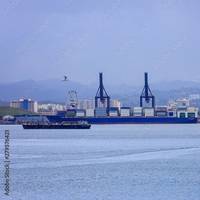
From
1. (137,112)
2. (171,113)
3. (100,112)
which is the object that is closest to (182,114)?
(171,113)

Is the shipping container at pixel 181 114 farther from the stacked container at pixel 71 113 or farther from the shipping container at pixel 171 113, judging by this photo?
the stacked container at pixel 71 113

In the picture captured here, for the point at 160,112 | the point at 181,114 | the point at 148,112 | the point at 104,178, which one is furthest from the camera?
the point at 181,114

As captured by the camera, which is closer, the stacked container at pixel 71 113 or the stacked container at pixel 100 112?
the stacked container at pixel 100 112

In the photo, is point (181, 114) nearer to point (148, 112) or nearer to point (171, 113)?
point (171, 113)

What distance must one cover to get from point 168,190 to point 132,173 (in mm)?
7255

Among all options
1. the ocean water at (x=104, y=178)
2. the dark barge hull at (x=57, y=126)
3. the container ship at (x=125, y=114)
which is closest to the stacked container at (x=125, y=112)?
the container ship at (x=125, y=114)

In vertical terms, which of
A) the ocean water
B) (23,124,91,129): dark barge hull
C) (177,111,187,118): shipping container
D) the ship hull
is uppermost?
(177,111,187,118): shipping container

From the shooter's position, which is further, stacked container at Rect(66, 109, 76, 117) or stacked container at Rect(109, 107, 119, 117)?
stacked container at Rect(109, 107, 119, 117)

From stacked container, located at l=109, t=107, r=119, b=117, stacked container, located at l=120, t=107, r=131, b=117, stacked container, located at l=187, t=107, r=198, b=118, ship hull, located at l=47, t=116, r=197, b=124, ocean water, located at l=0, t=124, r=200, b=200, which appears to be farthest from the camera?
stacked container, located at l=187, t=107, r=198, b=118

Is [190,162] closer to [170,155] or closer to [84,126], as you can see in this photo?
[170,155]

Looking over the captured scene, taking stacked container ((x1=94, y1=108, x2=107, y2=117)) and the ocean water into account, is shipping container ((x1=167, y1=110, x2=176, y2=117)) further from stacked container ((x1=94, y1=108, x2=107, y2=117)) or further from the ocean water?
the ocean water

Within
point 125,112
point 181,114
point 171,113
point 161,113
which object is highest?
point 125,112

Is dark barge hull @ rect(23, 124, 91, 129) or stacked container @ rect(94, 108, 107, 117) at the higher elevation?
stacked container @ rect(94, 108, 107, 117)

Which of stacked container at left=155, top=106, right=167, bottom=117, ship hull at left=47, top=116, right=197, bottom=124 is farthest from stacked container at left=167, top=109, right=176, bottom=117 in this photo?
ship hull at left=47, top=116, right=197, bottom=124
